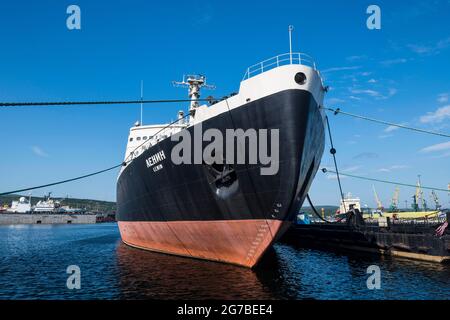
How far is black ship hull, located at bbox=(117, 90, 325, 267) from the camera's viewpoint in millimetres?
13859

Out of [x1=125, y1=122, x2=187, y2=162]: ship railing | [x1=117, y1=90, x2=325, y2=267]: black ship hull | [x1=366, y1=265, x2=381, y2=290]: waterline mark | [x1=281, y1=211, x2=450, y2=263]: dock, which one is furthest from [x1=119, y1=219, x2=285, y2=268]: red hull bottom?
[x1=281, y1=211, x2=450, y2=263]: dock

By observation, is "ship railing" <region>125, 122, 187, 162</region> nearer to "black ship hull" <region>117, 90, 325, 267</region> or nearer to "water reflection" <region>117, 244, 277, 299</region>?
"black ship hull" <region>117, 90, 325, 267</region>

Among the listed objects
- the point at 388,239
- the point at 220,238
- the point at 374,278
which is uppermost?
the point at 220,238

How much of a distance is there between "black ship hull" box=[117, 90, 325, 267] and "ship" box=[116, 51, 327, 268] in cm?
4

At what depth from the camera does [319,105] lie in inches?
647

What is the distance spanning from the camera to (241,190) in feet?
48.9

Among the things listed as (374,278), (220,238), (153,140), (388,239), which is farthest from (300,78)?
(388,239)

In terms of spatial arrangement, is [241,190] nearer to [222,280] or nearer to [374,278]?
[222,280]

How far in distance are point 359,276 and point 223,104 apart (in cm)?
1129

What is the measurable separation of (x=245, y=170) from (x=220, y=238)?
159 inches

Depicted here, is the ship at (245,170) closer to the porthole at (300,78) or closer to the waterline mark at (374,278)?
the porthole at (300,78)

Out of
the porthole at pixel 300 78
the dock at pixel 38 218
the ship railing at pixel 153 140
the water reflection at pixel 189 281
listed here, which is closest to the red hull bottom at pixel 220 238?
the water reflection at pixel 189 281

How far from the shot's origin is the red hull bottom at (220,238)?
575 inches
